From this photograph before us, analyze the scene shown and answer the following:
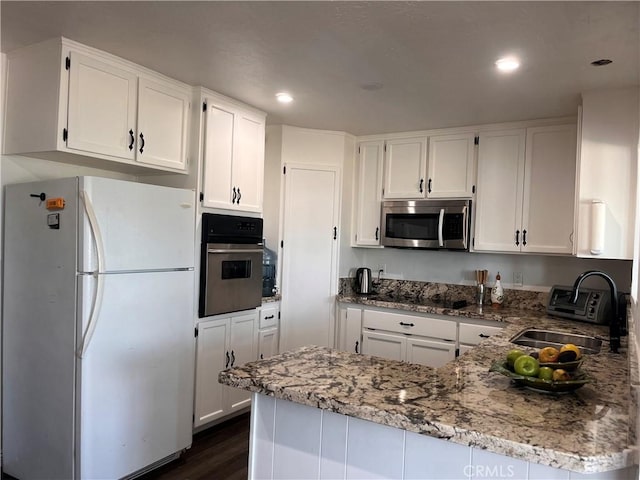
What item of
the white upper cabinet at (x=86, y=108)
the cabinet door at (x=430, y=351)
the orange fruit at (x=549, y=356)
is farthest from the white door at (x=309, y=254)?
the orange fruit at (x=549, y=356)

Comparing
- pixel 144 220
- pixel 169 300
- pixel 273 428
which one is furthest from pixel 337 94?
pixel 273 428

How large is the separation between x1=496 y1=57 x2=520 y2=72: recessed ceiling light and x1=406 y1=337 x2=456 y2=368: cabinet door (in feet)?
6.54

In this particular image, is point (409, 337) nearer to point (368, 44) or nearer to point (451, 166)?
point (451, 166)

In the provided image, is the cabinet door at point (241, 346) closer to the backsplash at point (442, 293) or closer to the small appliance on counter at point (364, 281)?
the backsplash at point (442, 293)

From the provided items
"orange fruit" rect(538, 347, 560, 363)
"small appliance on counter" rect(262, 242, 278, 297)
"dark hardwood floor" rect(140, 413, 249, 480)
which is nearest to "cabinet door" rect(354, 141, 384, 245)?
"small appliance on counter" rect(262, 242, 278, 297)

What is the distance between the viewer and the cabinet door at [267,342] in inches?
145

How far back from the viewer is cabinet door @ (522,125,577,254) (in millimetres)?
3379

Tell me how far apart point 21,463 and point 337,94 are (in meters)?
2.88

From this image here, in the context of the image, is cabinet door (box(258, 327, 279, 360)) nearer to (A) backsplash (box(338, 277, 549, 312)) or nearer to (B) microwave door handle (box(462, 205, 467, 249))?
(A) backsplash (box(338, 277, 549, 312))

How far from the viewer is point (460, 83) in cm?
277

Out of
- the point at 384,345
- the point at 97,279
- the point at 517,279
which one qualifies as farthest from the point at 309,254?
the point at 97,279

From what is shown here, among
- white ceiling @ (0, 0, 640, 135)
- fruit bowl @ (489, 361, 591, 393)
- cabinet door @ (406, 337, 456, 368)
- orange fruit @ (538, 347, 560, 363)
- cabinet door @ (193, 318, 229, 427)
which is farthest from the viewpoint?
cabinet door @ (406, 337, 456, 368)

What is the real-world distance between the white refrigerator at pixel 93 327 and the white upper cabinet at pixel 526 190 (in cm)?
237

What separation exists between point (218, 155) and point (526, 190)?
92.6 inches
